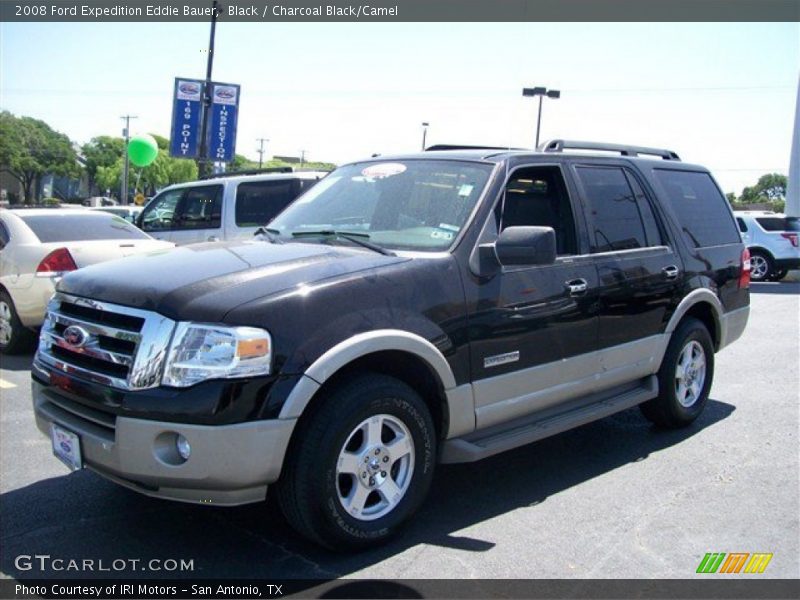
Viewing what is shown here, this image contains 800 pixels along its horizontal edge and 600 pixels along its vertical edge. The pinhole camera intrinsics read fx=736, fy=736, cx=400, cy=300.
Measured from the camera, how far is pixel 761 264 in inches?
701

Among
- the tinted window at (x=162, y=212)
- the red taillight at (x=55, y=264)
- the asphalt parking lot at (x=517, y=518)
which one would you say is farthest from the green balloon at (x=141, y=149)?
the asphalt parking lot at (x=517, y=518)

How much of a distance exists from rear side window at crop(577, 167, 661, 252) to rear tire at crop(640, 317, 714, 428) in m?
0.79

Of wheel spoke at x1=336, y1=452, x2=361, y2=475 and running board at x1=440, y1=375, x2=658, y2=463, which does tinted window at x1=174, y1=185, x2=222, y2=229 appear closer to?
running board at x1=440, y1=375, x2=658, y2=463

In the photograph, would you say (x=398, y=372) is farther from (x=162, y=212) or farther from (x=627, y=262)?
(x=162, y=212)

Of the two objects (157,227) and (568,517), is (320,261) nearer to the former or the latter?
(568,517)

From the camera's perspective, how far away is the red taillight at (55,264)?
7641 millimetres

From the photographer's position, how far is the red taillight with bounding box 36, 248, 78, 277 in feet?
25.1

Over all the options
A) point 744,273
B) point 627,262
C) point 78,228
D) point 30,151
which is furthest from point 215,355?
point 30,151

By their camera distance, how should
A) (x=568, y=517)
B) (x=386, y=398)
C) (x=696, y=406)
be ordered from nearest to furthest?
(x=386, y=398) < (x=568, y=517) < (x=696, y=406)

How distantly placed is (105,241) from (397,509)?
560 centimetres

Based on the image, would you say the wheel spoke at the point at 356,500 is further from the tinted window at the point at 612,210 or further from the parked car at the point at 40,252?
the parked car at the point at 40,252

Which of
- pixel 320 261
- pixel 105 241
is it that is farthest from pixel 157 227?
pixel 320 261

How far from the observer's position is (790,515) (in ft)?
13.5

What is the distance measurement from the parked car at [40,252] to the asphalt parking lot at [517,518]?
7.81 ft
